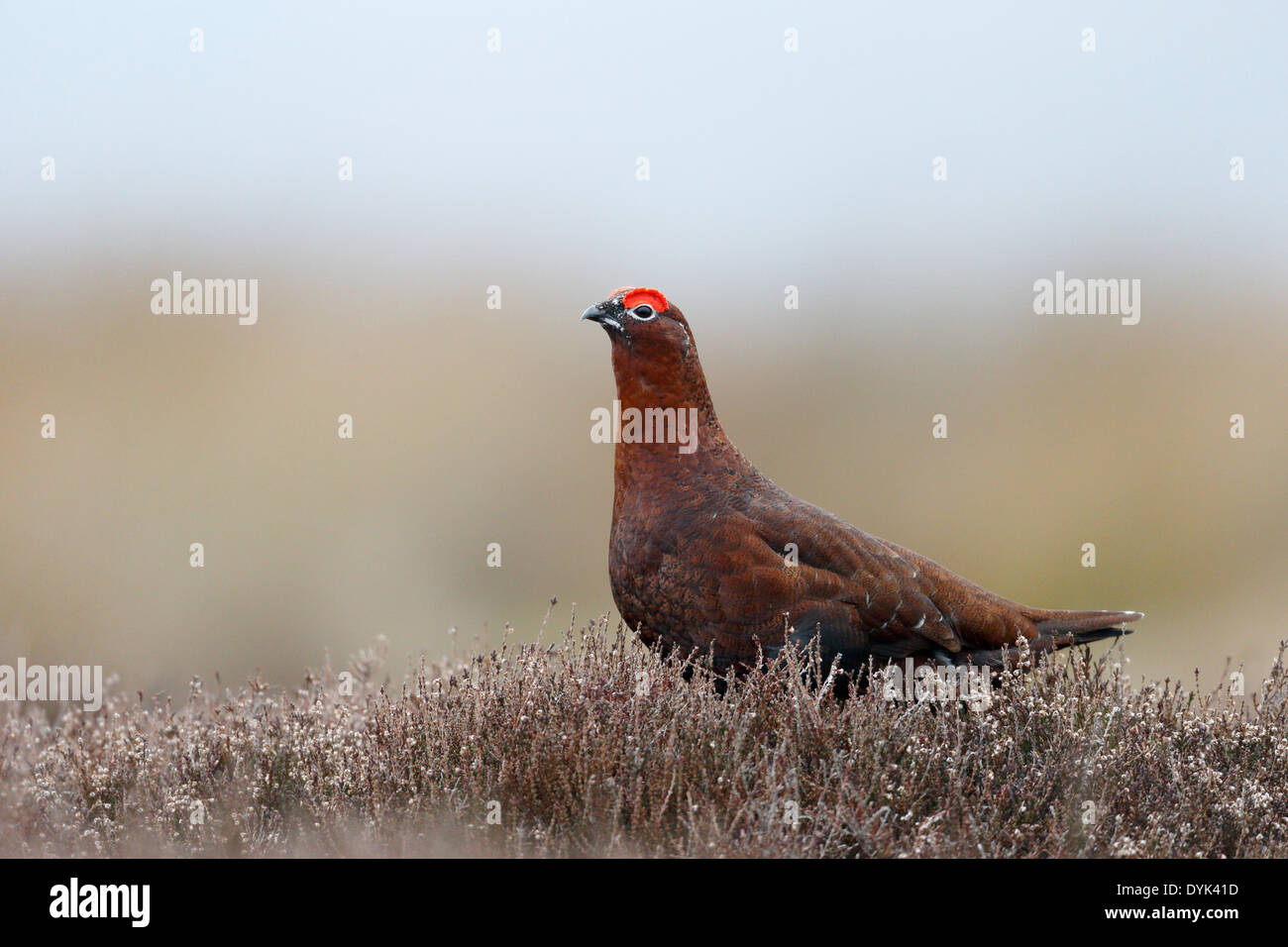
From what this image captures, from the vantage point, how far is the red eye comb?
4.80 metres

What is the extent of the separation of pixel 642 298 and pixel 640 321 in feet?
0.32

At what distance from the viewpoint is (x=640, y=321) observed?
4.80 m

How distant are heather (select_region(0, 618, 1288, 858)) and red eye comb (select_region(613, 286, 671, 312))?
1351 millimetres

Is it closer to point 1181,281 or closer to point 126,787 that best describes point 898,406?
point 1181,281

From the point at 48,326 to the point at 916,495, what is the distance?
13858 mm

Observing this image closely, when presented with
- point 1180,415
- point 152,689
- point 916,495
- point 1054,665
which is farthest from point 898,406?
point 1054,665

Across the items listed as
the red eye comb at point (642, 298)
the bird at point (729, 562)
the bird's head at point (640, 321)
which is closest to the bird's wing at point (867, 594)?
the bird at point (729, 562)

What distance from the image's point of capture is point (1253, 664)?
7.33m

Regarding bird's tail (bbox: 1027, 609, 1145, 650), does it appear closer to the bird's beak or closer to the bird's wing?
the bird's wing

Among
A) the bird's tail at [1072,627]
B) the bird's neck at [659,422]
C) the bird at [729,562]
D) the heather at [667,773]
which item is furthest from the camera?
the bird's tail at [1072,627]

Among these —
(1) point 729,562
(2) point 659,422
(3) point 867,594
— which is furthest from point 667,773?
(2) point 659,422

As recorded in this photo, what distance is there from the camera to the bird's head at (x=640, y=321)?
15.8 feet

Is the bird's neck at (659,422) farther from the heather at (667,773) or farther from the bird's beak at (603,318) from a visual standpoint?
the heather at (667,773)

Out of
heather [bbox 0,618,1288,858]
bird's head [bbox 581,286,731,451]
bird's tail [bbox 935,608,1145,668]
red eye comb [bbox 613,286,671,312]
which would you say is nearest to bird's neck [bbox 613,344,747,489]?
bird's head [bbox 581,286,731,451]
